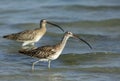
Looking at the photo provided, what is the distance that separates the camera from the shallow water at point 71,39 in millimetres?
13805

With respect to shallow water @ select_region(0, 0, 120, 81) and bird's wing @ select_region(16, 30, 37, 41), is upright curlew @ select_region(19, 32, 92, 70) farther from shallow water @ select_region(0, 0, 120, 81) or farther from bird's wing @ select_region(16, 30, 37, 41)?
bird's wing @ select_region(16, 30, 37, 41)

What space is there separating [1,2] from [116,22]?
6.09m

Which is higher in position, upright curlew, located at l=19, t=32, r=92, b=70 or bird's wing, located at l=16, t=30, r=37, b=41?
bird's wing, located at l=16, t=30, r=37, b=41

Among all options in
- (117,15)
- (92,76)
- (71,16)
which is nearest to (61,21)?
(71,16)

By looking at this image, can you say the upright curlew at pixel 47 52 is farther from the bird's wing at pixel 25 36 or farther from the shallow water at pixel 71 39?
the bird's wing at pixel 25 36

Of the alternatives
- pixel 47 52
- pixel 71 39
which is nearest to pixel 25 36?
pixel 71 39

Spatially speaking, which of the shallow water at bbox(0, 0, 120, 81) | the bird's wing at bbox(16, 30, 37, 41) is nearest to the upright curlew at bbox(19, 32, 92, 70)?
the shallow water at bbox(0, 0, 120, 81)

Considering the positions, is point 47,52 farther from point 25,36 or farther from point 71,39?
point 71,39

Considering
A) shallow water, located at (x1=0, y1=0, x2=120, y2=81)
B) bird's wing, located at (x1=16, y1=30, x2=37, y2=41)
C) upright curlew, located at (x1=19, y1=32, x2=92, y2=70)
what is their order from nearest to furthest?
1. shallow water, located at (x1=0, y1=0, x2=120, y2=81)
2. upright curlew, located at (x1=19, y1=32, x2=92, y2=70)
3. bird's wing, located at (x1=16, y1=30, x2=37, y2=41)

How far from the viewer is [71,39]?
1836 cm

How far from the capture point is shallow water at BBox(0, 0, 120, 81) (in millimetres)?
13805

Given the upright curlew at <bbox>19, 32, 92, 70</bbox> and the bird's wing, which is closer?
the upright curlew at <bbox>19, 32, 92, 70</bbox>

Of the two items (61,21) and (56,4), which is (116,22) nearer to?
(61,21)

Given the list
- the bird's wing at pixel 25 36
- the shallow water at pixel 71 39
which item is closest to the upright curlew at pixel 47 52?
the shallow water at pixel 71 39
